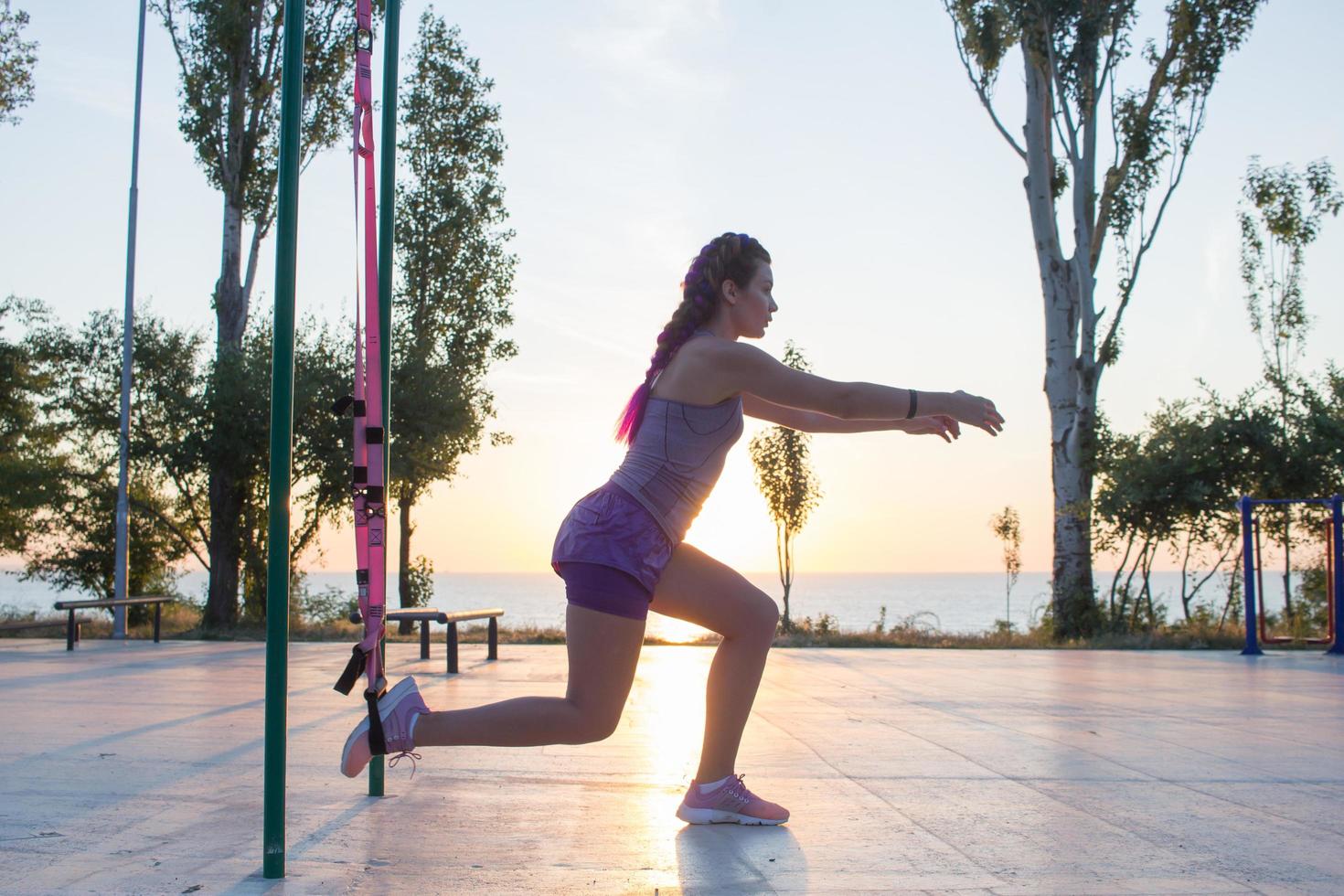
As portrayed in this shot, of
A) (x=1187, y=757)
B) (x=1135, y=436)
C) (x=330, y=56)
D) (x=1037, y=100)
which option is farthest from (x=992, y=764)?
(x=330, y=56)

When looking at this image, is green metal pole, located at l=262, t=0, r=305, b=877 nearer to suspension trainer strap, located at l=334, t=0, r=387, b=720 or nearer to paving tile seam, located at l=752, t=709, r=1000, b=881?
suspension trainer strap, located at l=334, t=0, r=387, b=720

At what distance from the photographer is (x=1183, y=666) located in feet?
38.7

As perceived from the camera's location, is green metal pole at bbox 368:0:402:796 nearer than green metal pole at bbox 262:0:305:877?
No

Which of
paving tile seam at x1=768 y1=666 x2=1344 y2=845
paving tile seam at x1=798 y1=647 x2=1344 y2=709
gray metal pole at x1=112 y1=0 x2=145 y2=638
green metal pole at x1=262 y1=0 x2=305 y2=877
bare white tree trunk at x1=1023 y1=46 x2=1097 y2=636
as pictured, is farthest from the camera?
bare white tree trunk at x1=1023 y1=46 x2=1097 y2=636

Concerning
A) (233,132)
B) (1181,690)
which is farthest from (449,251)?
(1181,690)

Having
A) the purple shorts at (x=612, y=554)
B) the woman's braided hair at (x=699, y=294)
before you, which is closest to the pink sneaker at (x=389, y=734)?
the purple shorts at (x=612, y=554)

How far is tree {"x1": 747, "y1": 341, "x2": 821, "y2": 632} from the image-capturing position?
1941cm

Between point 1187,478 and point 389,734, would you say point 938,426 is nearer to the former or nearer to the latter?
point 389,734

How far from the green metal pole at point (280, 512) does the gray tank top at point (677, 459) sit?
3.14ft

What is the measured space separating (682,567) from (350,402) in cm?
109

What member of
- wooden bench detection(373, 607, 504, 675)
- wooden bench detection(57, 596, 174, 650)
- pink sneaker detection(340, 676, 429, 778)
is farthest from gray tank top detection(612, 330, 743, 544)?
wooden bench detection(57, 596, 174, 650)

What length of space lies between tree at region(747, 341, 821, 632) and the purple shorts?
15835 millimetres

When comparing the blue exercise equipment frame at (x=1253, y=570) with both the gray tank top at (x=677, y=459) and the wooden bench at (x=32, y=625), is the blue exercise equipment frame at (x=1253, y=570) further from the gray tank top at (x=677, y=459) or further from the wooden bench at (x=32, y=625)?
the wooden bench at (x=32, y=625)

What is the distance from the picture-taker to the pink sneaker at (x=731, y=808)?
3.98m
